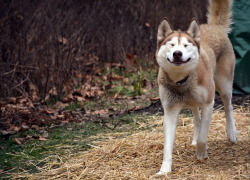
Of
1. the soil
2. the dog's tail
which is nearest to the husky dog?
the dog's tail

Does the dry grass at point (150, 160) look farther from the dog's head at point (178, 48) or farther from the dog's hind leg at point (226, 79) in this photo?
the dog's head at point (178, 48)

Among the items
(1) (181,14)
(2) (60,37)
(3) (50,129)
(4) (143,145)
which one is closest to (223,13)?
(4) (143,145)

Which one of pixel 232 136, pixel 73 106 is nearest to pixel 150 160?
pixel 232 136

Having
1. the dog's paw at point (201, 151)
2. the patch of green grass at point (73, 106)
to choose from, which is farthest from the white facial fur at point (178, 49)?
the patch of green grass at point (73, 106)

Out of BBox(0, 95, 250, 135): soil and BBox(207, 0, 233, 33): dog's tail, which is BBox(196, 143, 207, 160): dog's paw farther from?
BBox(0, 95, 250, 135): soil

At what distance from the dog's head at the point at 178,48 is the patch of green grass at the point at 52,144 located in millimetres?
1556

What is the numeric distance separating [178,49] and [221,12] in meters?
1.46

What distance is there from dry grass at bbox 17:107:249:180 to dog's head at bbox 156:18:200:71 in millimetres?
1004

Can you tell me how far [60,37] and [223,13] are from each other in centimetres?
327

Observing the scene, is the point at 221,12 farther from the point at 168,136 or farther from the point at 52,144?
the point at 52,144

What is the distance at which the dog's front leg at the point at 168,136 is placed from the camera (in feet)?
12.1

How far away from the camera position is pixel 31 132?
5.05m

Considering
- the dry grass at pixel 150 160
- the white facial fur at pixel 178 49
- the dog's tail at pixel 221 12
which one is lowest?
the dry grass at pixel 150 160

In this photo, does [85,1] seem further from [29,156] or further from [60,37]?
[29,156]
